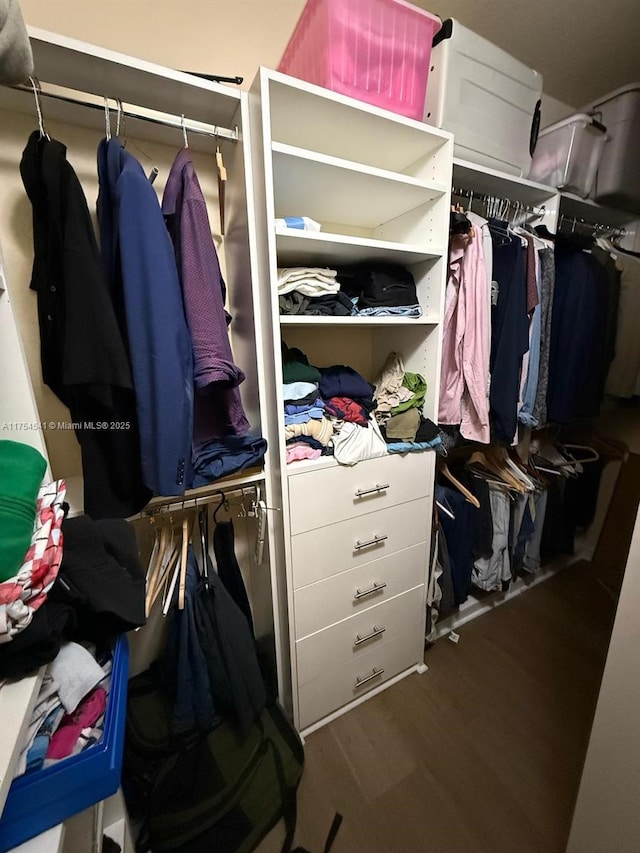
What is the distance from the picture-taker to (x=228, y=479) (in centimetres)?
107

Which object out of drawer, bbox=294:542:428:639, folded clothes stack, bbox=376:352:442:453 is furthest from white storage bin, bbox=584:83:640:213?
drawer, bbox=294:542:428:639

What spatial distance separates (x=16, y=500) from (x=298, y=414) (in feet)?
2.49

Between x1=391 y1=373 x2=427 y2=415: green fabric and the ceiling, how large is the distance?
4.67 ft

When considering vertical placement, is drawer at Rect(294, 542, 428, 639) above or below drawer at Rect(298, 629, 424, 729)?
above

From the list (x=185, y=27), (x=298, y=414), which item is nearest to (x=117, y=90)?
(x=185, y=27)

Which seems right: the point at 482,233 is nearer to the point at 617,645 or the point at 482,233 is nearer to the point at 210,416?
the point at 210,416

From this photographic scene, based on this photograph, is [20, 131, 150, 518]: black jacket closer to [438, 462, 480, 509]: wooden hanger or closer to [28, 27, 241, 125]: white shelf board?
[28, 27, 241, 125]: white shelf board

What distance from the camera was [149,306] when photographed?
2.51 ft

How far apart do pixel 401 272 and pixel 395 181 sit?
11.4 inches

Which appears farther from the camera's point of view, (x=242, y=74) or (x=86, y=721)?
(x=242, y=74)

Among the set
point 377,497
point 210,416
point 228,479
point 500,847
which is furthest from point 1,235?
point 500,847

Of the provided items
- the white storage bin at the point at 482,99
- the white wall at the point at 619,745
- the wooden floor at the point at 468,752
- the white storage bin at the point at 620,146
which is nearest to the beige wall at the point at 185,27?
the white storage bin at the point at 482,99

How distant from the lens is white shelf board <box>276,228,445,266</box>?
0.96 metres

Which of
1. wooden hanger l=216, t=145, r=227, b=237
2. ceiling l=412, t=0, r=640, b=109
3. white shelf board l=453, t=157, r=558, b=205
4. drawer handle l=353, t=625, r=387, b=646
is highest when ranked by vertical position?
ceiling l=412, t=0, r=640, b=109
